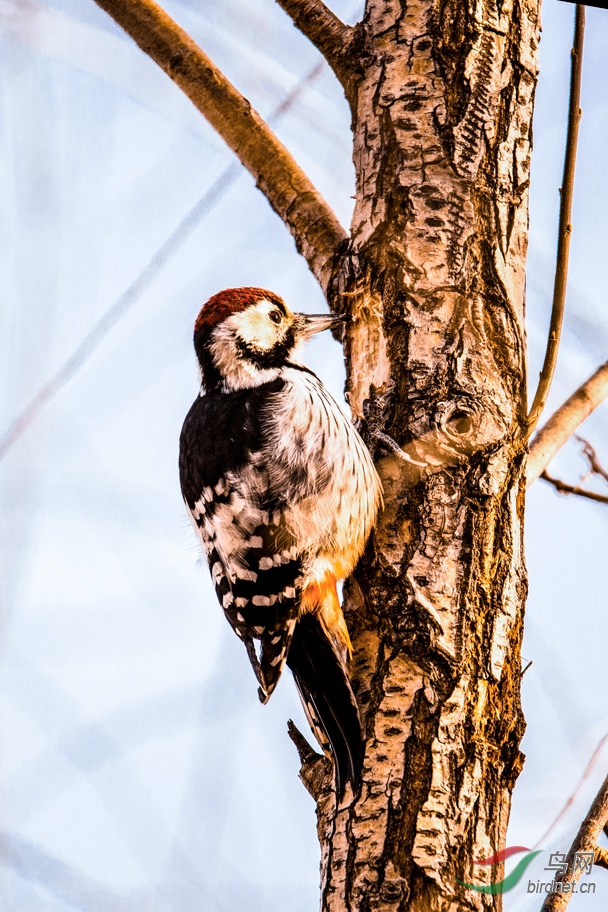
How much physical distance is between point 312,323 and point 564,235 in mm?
889

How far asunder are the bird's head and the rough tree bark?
1.14ft

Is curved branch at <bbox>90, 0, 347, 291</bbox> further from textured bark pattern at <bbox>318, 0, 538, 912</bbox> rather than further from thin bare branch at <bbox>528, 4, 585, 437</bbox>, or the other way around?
thin bare branch at <bbox>528, 4, 585, 437</bbox>

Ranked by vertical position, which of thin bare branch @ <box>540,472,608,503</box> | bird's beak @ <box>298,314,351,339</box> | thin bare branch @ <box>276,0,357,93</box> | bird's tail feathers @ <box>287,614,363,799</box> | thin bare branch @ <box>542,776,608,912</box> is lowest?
thin bare branch @ <box>542,776,608,912</box>

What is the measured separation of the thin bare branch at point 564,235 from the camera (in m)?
2.29

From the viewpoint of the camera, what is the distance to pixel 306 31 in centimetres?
275

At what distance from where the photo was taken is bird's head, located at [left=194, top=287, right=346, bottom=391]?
3004mm

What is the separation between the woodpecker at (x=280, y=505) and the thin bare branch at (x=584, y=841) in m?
0.54

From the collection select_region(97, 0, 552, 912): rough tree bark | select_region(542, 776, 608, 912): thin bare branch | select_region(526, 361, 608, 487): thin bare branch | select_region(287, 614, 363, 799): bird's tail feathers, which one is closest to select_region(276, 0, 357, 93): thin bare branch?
select_region(97, 0, 552, 912): rough tree bark

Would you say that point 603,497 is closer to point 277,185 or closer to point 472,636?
point 472,636

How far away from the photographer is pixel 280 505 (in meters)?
2.59

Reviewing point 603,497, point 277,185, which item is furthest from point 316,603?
point 277,185

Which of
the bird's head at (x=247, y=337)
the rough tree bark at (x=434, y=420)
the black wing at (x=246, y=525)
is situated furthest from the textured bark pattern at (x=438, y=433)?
the bird's head at (x=247, y=337)

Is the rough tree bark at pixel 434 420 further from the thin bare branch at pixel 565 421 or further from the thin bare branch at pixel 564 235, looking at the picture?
the thin bare branch at pixel 565 421

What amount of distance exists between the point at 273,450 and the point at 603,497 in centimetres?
96
